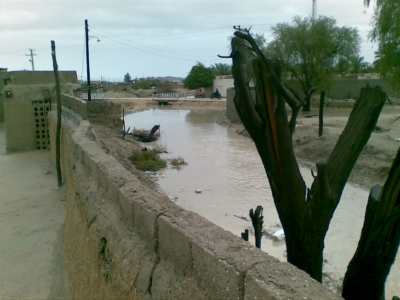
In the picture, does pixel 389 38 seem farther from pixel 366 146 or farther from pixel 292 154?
pixel 292 154

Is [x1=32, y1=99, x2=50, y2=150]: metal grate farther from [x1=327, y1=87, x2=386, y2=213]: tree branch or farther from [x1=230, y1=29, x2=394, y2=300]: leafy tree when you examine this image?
[x1=327, y1=87, x2=386, y2=213]: tree branch

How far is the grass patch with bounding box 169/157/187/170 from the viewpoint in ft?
72.7

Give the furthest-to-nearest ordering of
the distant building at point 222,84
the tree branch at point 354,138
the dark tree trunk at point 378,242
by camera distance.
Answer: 1. the distant building at point 222,84
2. the tree branch at point 354,138
3. the dark tree trunk at point 378,242

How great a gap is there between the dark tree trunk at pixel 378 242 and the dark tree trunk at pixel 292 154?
1.10ft

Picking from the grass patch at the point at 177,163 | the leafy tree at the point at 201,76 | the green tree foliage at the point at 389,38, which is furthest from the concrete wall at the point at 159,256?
the leafy tree at the point at 201,76

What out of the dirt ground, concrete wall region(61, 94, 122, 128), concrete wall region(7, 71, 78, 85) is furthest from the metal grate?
the dirt ground

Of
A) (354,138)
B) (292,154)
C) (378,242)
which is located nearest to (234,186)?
(292,154)

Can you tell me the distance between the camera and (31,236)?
31.9 feet

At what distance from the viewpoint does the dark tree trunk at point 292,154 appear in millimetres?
4000

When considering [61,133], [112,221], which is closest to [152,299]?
[112,221]

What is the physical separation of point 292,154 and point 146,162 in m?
17.2

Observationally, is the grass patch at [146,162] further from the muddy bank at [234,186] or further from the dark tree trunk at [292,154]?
the dark tree trunk at [292,154]

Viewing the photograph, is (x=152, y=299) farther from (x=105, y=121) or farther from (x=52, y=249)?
(x=105, y=121)

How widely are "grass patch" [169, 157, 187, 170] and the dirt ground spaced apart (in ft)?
19.5
